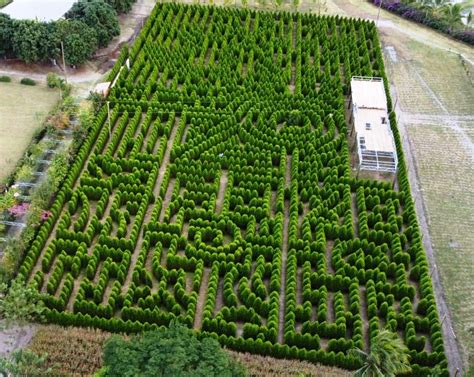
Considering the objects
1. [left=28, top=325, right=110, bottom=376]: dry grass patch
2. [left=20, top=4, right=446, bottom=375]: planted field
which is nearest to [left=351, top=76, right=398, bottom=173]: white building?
[left=20, top=4, right=446, bottom=375]: planted field

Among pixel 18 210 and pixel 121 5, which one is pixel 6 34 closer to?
pixel 121 5

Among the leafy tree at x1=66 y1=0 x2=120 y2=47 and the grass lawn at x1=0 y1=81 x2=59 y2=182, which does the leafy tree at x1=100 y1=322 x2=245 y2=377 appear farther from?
the leafy tree at x1=66 y1=0 x2=120 y2=47

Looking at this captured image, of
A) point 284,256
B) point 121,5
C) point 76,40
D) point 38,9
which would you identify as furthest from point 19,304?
point 121,5

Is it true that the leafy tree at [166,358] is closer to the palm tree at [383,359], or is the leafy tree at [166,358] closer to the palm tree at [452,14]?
the palm tree at [383,359]

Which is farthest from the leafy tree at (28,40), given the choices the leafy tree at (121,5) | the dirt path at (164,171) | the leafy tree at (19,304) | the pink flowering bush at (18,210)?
the leafy tree at (19,304)

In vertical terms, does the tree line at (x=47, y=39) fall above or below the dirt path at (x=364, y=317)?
above
